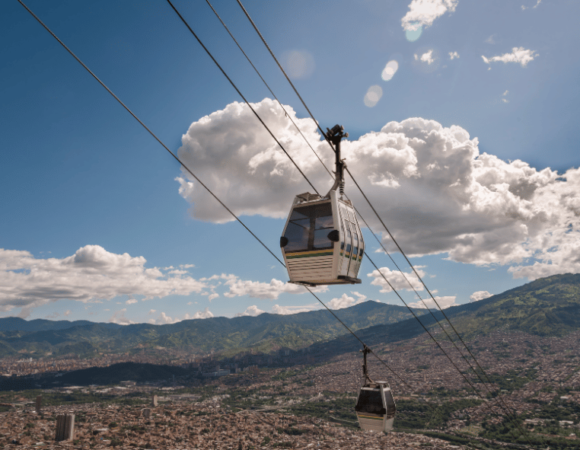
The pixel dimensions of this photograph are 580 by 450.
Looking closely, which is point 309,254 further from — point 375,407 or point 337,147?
point 375,407

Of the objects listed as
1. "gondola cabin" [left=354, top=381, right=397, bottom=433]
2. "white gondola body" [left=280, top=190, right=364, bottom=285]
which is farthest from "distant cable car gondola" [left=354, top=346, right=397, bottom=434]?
"white gondola body" [left=280, top=190, right=364, bottom=285]

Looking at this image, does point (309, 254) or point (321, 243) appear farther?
point (309, 254)

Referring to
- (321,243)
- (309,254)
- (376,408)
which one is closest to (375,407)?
(376,408)

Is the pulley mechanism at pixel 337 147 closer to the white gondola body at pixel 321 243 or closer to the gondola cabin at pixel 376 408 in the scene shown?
the white gondola body at pixel 321 243

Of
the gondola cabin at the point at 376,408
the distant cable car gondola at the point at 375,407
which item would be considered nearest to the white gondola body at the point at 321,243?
the distant cable car gondola at the point at 375,407

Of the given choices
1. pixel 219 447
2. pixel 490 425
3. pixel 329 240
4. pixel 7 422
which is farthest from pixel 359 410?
pixel 490 425
